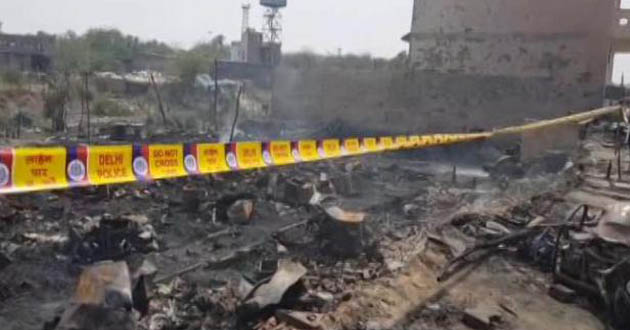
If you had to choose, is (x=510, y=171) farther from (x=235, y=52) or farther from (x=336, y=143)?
(x=235, y=52)

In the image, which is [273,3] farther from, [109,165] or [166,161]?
[109,165]

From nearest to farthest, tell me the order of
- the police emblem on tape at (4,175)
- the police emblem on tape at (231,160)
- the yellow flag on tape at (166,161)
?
the police emblem on tape at (4,175)
the yellow flag on tape at (166,161)
the police emblem on tape at (231,160)

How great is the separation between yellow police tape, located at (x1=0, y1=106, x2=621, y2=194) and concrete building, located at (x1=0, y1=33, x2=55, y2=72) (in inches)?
1734

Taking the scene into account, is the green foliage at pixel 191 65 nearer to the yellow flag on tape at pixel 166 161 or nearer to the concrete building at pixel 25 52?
the concrete building at pixel 25 52

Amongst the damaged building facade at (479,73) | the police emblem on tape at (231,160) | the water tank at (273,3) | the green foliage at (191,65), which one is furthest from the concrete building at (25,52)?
the police emblem on tape at (231,160)

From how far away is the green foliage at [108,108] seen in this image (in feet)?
106

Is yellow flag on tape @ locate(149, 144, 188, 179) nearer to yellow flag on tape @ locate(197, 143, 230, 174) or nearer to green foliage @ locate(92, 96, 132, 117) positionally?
yellow flag on tape @ locate(197, 143, 230, 174)

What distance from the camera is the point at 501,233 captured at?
7.76 meters

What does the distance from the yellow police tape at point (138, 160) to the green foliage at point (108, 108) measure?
24877mm

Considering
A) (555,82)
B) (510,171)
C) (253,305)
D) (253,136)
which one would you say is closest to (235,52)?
(253,136)

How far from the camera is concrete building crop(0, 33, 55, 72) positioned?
4688 centimetres

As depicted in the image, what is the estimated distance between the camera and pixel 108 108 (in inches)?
1281

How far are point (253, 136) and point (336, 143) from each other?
49.2 feet

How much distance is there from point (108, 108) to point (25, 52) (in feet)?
67.6
